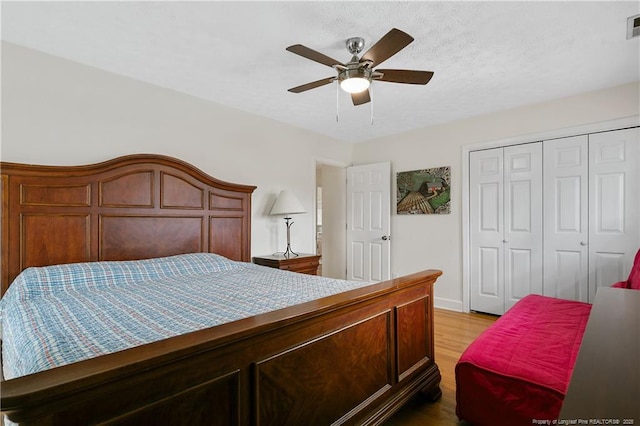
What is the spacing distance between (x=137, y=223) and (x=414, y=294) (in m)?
2.29

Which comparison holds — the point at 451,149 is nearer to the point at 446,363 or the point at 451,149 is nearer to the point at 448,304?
the point at 448,304

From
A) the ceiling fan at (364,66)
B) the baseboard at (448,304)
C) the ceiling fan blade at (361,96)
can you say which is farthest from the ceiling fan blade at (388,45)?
the baseboard at (448,304)

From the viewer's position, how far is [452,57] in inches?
97.0

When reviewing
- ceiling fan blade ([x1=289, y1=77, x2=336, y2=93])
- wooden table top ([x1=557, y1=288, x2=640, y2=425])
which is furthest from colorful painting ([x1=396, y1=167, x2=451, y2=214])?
wooden table top ([x1=557, y1=288, x2=640, y2=425])

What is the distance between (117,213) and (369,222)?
3194 millimetres

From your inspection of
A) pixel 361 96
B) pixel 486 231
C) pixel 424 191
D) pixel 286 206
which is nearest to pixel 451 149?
pixel 424 191

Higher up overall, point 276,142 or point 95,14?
point 95,14

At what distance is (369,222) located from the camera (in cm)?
478

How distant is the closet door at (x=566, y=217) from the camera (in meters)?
3.22

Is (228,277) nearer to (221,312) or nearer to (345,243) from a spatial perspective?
(221,312)

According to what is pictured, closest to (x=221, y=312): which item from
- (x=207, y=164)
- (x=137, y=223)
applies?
(x=137, y=223)

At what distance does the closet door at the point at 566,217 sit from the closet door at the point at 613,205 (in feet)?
0.20

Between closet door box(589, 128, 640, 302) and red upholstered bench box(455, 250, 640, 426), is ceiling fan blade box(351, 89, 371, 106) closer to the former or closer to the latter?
red upholstered bench box(455, 250, 640, 426)

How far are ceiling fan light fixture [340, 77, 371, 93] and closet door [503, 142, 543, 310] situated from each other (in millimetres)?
2362
